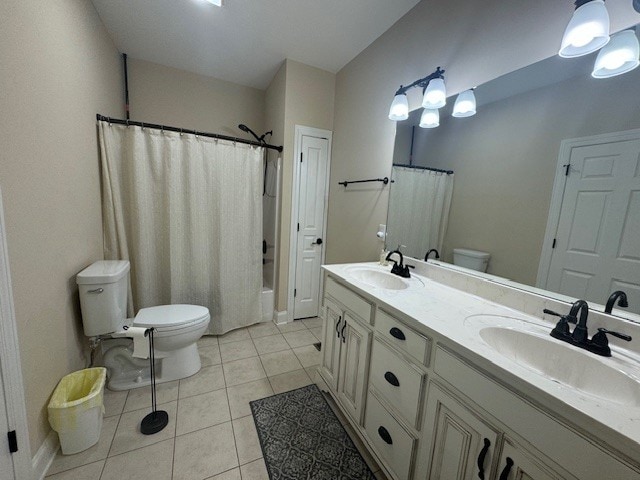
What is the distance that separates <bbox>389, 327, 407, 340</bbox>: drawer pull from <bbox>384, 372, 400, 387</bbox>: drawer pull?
179 mm

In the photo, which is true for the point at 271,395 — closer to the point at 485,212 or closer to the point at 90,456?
the point at 90,456

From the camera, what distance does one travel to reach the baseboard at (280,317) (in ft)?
8.71

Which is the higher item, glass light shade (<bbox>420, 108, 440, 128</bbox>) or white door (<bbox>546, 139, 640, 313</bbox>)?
glass light shade (<bbox>420, 108, 440, 128</bbox>)

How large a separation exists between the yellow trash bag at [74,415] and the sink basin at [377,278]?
1529 millimetres

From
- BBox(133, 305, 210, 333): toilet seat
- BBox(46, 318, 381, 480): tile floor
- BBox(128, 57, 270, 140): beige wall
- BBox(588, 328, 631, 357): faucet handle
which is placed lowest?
BBox(46, 318, 381, 480): tile floor

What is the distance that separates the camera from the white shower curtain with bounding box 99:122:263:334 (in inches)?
76.4

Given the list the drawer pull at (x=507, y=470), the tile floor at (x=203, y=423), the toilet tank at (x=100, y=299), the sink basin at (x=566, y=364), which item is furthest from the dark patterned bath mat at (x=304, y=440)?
the toilet tank at (x=100, y=299)

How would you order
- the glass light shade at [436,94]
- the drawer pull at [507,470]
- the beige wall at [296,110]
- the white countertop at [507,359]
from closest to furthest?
the white countertop at [507,359], the drawer pull at [507,470], the glass light shade at [436,94], the beige wall at [296,110]

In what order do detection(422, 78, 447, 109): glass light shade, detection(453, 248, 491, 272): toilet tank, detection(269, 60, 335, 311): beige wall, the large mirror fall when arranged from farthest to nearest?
detection(269, 60, 335, 311): beige wall, detection(422, 78, 447, 109): glass light shade, detection(453, 248, 491, 272): toilet tank, the large mirror

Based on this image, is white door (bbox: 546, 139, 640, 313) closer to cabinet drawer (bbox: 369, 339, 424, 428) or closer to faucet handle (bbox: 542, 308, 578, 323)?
faucet handle (bbox: 542, 308, 578, 323)

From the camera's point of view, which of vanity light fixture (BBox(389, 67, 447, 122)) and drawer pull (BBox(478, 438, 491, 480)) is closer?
drawer pull (BBox(478, 438, 491, 480))

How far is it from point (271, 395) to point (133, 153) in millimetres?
2068

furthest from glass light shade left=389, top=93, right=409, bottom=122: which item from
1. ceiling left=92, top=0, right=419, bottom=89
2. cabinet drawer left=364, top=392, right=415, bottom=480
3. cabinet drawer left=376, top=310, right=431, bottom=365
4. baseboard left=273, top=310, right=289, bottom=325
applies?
baseboard left=273, top=310, right=289, bottom=325

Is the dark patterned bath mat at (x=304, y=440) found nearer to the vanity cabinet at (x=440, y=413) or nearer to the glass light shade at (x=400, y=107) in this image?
the vanity cabinet at (x=440, y=413)
